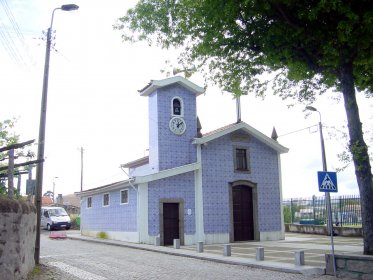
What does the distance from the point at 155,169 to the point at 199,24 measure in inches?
488

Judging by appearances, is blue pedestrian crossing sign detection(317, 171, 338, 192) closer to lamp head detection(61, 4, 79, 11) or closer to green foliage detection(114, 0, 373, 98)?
green foliage detection(114, 0, 373, 98)

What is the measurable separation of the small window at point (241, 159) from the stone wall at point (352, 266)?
13.4 metres

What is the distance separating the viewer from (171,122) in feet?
79.8

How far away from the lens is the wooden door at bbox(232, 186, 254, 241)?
2502cm

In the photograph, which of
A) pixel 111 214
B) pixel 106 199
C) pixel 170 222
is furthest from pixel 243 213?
pixel 106 199

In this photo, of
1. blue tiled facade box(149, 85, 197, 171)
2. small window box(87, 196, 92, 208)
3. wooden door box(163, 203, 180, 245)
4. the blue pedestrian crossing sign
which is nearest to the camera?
the blue pedestrian crossing sign

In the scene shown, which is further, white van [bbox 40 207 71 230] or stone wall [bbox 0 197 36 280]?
white van [bbox 40 207 71 230]

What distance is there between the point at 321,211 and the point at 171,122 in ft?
37.2

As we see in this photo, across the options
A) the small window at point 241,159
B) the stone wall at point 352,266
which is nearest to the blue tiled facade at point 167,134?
the small window at point 241,159

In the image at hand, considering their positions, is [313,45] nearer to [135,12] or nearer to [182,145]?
[135,12]

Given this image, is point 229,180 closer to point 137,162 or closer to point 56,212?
point 137,162

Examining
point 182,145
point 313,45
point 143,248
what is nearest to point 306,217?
point 182,145

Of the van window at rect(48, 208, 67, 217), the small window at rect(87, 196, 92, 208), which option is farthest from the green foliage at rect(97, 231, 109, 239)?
the van window at rect(48, 208, 67, 217)

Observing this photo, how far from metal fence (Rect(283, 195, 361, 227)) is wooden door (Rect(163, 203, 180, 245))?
9527 mm
